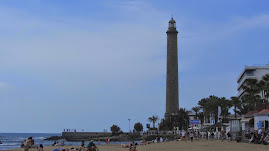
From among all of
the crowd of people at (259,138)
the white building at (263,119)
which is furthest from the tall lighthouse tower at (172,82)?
the crowd of people at (259,138)

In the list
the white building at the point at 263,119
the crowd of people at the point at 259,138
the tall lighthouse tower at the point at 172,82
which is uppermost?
the tall lighthouse tower at the point at 172,82

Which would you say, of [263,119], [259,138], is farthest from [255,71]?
[259,138]

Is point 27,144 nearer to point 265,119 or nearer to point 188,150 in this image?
point 188,150

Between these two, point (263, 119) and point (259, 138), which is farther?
point (263, 119)

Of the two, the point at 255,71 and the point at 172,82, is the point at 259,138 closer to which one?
the point at 255,71

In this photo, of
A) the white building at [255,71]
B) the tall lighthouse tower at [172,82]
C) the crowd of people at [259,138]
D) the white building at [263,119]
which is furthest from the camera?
the tall lighthouse tower at [172,82]

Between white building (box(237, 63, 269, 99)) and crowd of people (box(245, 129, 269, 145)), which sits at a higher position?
white building (box(237, 63, 269, 99))

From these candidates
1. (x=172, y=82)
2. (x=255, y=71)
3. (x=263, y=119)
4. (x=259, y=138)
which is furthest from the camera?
(x=172, y=82)

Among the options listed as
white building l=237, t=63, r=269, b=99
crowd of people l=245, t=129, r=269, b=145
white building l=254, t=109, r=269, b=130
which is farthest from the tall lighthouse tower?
crowd of people l=245, t=129, r=269, b=145

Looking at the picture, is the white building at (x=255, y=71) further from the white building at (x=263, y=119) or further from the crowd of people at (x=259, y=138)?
the crowd of people at (x=259, y=138)

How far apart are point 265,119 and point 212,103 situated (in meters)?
40.7

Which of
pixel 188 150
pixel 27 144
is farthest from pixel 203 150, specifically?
pixel 27 144

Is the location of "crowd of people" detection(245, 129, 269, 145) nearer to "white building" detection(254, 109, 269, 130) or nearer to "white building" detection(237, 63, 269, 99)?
"white building" detection(254, 109, 269, 130)

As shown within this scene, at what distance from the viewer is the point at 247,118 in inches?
1774
